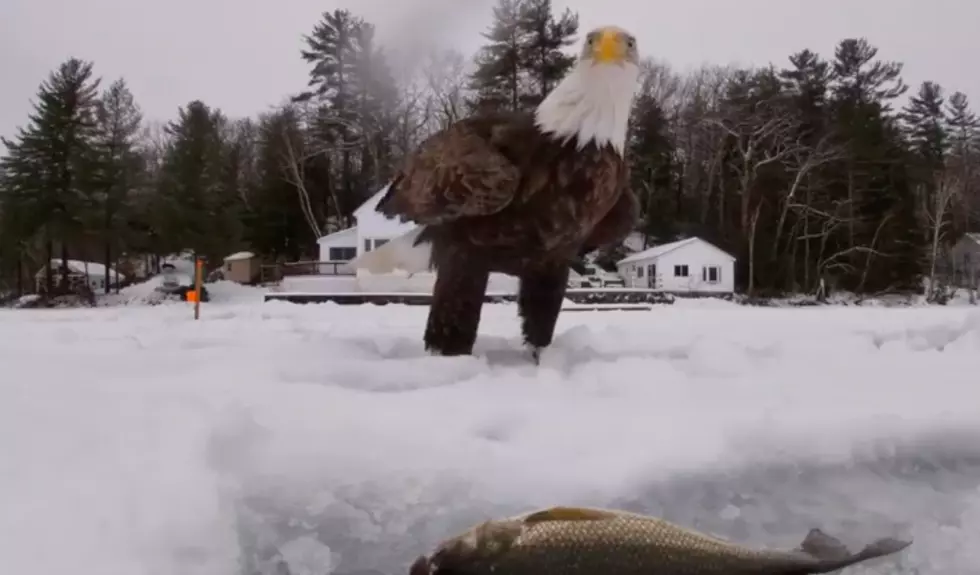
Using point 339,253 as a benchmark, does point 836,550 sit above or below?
below

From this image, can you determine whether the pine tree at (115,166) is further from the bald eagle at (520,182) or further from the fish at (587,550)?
the fish at (587,550)

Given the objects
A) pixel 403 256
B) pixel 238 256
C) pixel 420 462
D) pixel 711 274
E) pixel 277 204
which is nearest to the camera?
pixel 420 462

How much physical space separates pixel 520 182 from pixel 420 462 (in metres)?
1.69

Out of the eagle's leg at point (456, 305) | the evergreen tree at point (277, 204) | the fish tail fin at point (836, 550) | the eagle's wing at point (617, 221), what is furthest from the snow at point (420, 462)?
the evergreen tree at point (277, 204)

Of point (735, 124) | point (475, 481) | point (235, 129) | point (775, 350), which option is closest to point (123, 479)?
point (475, 481)

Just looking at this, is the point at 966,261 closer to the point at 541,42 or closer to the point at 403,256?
the point at 541,42

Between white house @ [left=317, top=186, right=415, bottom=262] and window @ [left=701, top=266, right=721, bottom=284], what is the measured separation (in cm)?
1047

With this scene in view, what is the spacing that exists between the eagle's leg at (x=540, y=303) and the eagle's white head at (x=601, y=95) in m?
0.78

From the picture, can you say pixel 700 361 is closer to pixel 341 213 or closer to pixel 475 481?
pixel 475 481

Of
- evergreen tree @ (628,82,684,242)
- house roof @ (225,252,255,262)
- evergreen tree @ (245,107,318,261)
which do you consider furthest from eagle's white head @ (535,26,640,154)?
evergreen tree @ (245,107,318,261)

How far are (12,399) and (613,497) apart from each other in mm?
1598

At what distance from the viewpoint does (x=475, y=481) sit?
1520 mm

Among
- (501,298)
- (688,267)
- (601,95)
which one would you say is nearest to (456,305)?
(601,95)

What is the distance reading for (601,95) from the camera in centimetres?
302
